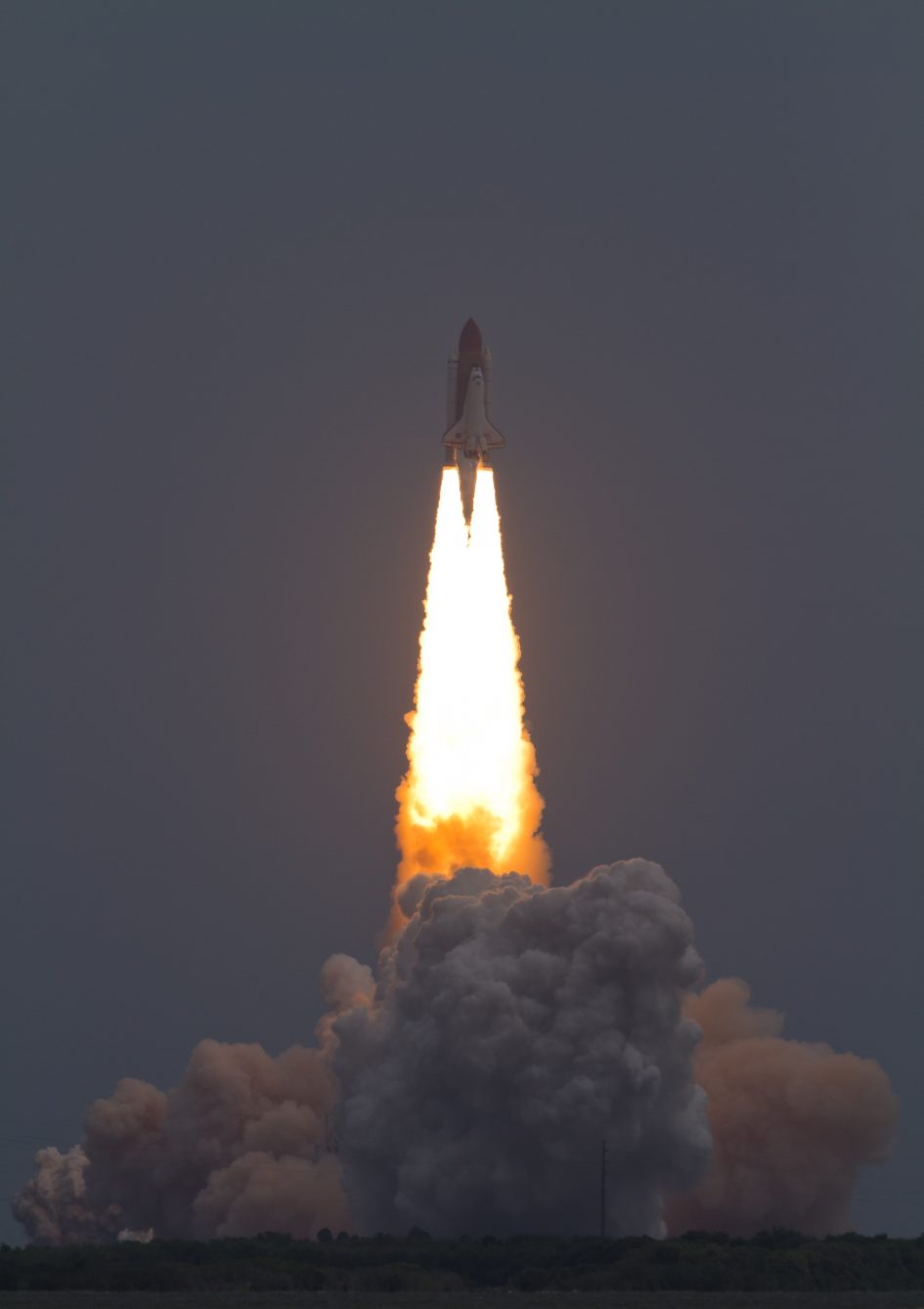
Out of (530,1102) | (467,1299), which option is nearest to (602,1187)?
(530,1102)

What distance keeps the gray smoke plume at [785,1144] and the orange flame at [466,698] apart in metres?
8.80

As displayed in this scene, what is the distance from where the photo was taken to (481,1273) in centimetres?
10450

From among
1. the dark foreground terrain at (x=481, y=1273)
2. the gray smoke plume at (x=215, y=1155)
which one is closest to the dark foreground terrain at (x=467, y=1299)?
the dark foreground terrain at (x=481, y=1273)

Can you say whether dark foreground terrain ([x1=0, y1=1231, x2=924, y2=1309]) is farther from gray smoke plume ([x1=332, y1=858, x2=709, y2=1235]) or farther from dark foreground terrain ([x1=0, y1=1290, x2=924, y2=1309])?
gray smoke plume ([x1=332, y1=858, x2=709, y2=1235])

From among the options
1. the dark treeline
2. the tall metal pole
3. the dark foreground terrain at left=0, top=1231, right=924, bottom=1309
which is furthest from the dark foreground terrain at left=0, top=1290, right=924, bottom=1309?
the tall metal pole

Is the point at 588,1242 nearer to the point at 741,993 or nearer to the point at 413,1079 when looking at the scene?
the point at 413,1079

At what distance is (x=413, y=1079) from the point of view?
112688 mm

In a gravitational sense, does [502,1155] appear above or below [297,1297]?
above

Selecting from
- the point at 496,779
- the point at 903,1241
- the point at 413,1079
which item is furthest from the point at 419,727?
the point at 903,1241

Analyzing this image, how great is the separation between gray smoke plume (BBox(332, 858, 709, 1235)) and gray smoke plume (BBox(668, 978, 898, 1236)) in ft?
9.02

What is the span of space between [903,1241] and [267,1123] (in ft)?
57.3

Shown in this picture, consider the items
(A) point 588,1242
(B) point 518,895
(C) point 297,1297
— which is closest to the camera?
(C) point 297,1297

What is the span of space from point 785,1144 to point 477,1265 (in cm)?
1233

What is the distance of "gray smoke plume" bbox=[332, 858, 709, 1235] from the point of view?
11088cm
